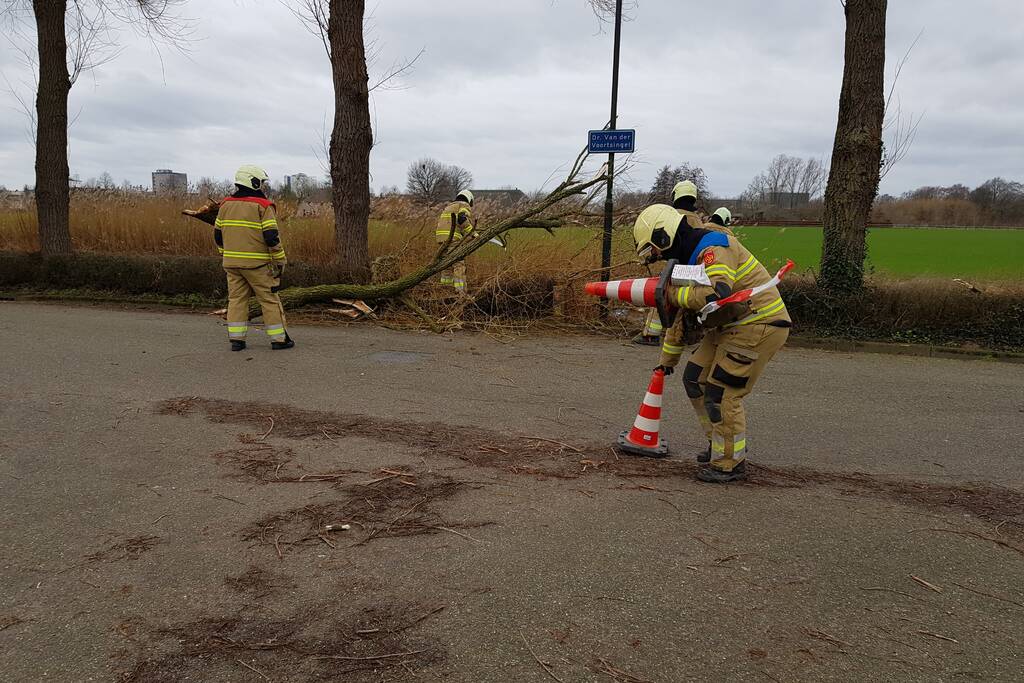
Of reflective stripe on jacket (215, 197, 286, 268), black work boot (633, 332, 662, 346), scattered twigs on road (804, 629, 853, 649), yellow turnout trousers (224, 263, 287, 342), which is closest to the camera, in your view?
scattered twigs on road (804, 629, 853, 649)

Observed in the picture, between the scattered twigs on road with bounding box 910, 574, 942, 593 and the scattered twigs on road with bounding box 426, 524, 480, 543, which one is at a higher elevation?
the scattered twigs on road with bounding box 426, 524, 480, 543

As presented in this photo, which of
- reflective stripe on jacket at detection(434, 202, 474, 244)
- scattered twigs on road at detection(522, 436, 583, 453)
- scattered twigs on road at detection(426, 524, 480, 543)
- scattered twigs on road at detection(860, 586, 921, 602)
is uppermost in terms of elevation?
reflective stripe on jacket at detection(434, 202, 474, 244)

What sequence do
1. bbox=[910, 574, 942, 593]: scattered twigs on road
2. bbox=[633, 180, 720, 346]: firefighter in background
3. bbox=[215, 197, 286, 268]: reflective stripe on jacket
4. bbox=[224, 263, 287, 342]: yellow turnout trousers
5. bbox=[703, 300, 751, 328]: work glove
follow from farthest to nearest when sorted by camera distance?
bbox=[224, 263, 287, 342]: yellow turnout trousers → bbox=[215, 197, 286, 268]: reflective stripe on jacket → bbox=[633, 180, 720, 346]: firefighter in background → bbox=[703, 300, 751, 328]: work glove → bbox=[910, 574, 942, 593]: scattered twigs on road

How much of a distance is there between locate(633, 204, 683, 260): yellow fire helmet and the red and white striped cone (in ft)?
0.74

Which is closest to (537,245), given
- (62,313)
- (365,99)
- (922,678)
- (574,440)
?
(365,99)

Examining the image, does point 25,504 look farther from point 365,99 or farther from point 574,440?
point 365,99

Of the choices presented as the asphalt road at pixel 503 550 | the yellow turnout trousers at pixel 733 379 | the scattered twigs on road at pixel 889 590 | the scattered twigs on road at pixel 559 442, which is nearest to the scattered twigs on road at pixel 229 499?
the asphalt road at pixel 503 550

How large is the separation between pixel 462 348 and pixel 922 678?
22.2 feet

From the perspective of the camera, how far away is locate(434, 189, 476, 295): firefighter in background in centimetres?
1041

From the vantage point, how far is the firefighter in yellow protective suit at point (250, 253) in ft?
26.5

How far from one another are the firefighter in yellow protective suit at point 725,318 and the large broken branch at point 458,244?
18.0ft

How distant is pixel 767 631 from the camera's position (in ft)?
9.26

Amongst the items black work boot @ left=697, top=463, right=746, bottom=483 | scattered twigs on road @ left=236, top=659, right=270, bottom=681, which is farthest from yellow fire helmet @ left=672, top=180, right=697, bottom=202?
scattered twigs on road @ left=236, top=659, right=270, bottom=681

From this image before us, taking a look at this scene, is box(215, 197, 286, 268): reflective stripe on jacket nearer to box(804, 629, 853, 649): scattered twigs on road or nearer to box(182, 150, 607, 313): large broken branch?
box(182, 150, 607, 313): large broken branch
